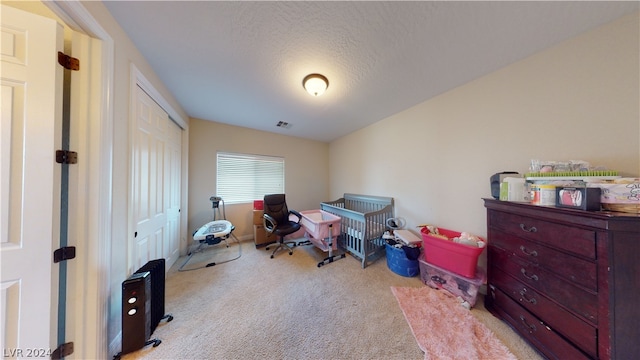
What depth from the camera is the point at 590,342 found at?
3.26 feet

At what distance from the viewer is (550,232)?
117 centimetres

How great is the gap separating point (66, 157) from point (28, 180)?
0.19m

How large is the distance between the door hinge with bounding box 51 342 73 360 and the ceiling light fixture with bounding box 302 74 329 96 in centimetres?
269

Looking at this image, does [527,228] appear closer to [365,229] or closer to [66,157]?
[365,229]

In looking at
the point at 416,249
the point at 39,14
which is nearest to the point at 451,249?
the point at 416,249

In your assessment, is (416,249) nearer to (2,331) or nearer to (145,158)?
(2,331)

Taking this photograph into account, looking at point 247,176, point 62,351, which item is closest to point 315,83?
point 247,176

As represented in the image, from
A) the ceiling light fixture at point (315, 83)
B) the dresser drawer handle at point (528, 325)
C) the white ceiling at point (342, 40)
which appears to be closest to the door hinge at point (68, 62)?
the white ceiling at point (342, 40)

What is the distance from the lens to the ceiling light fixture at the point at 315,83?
184 centimetres

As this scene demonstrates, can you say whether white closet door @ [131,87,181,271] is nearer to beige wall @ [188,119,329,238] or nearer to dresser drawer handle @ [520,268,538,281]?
beige wall @ [188,119,329,238]

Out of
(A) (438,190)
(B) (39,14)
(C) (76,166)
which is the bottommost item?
(A) (438,190)

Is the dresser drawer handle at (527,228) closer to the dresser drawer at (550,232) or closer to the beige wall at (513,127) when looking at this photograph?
the dresser drawer at (550,232)

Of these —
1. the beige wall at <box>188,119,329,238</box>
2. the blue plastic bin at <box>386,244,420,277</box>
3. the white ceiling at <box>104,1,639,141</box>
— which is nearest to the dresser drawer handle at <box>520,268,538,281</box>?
the blue plastic bin at <box>386,244,420,277</box>

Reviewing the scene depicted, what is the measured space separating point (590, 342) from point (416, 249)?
126cm
